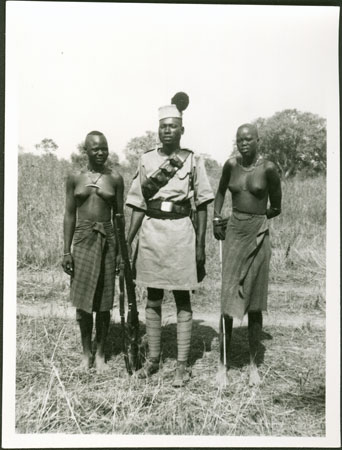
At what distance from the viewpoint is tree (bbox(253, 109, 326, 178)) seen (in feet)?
14.8

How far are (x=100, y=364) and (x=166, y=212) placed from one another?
4.63 ft

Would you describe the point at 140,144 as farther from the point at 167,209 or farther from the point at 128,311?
the point at 128,311

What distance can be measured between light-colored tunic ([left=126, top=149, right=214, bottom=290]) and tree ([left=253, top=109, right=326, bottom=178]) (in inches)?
38.7

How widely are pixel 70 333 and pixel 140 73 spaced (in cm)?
245

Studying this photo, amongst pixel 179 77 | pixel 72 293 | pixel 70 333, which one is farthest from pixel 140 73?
pixel 70 333

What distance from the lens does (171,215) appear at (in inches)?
158

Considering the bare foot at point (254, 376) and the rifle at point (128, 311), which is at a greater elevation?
the rifle at point (128, 311)

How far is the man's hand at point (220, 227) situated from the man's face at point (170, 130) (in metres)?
0.72

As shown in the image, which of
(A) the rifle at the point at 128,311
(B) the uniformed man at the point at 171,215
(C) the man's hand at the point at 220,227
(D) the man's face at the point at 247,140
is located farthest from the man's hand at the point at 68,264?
(D) the man's face at the point at 247,140

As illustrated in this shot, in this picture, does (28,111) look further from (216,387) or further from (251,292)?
(216,387)

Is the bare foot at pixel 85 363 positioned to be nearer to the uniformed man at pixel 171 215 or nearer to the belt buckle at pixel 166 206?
the uniformed man at pixel 171 215

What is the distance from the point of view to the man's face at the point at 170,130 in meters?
3.96

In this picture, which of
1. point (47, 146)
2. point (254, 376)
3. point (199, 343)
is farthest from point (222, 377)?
point (47, 146)

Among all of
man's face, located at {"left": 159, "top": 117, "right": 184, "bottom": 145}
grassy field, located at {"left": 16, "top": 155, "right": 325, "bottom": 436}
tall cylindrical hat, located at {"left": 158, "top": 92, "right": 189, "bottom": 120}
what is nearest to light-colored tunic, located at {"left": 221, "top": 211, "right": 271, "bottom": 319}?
grassy field, located at {"left": 16, "top": 155, "right": 325, "bottom": 436}
